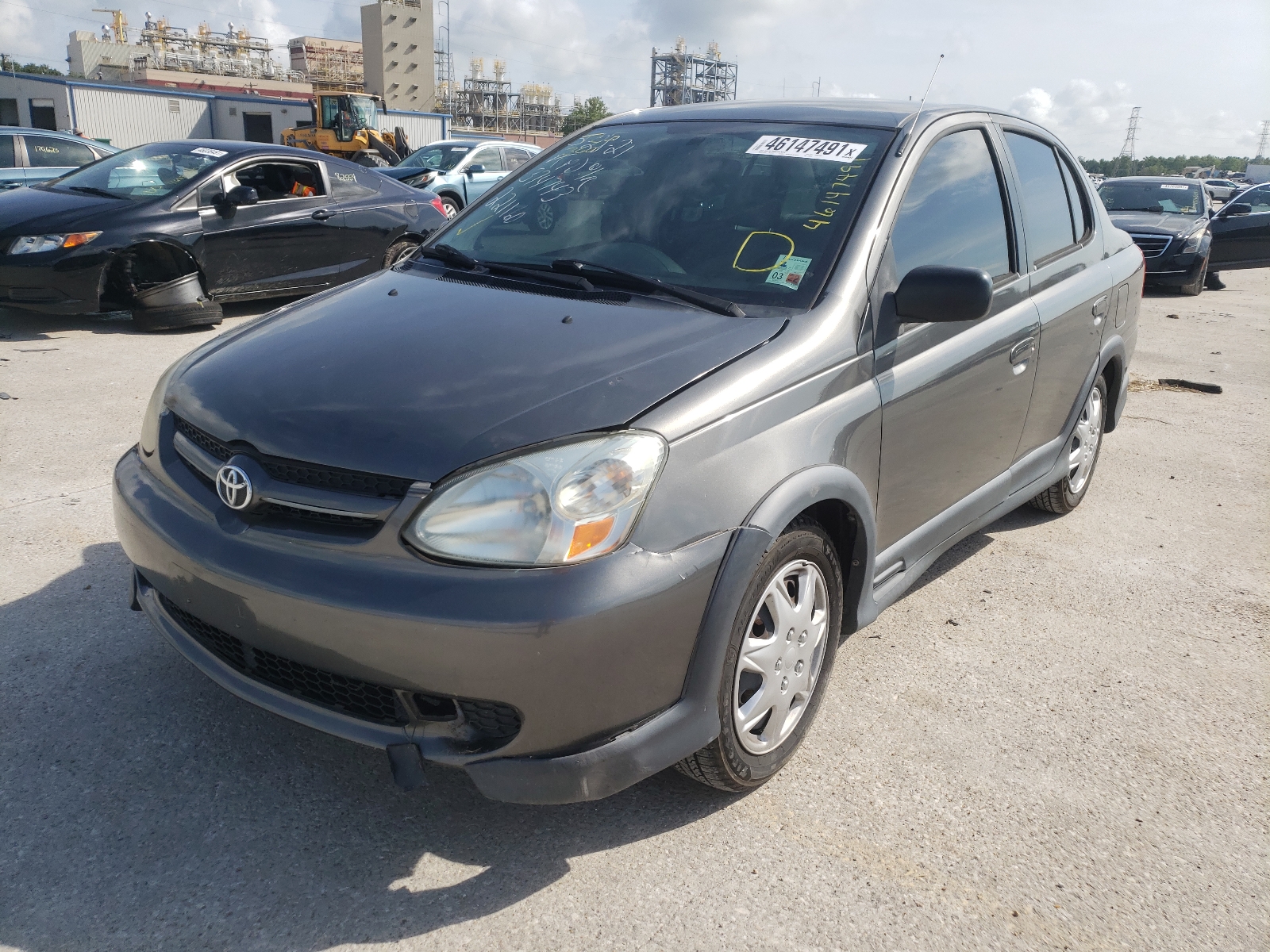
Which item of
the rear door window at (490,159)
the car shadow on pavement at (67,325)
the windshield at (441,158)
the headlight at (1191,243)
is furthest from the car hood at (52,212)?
the headlight at (1191,243)

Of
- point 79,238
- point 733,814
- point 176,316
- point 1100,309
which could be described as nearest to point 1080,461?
point 1100,309

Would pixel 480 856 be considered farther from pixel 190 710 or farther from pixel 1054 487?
pixel 1054 487

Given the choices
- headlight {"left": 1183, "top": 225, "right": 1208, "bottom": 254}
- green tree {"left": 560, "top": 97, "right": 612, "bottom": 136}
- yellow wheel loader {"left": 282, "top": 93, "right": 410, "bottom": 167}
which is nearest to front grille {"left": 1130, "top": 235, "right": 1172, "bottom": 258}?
headlight {"left": 1183, "top": 225, "right": 1208, "bottom": 254}

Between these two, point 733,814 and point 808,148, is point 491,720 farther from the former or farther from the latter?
point 808,148

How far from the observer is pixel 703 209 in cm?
299

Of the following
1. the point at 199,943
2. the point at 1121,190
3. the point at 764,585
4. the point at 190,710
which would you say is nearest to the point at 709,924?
the point at 764,585

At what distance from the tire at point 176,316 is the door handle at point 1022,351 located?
646cm

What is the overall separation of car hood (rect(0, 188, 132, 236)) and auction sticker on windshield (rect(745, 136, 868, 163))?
237 inches

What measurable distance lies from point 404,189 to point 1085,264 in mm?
6942

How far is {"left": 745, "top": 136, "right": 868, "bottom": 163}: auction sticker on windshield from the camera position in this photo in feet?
9.93

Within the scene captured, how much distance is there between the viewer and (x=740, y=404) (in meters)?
2.25

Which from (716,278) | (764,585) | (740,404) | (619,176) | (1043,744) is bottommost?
(1043,744)

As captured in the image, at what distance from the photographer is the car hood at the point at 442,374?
209 centimetres

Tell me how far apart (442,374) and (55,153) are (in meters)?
12.4
